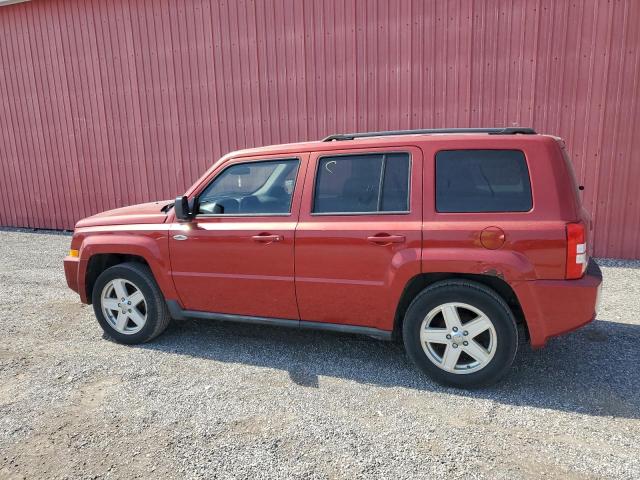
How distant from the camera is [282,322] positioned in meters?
3.82

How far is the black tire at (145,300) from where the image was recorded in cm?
418

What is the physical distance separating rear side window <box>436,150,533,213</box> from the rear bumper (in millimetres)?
524

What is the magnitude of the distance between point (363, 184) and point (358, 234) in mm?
391

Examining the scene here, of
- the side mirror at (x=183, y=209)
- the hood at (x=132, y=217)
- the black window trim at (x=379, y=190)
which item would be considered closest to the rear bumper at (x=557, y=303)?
the black window trim at (x=379, y=190)

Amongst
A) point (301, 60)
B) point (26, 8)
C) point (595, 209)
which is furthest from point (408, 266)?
point (26, 8)

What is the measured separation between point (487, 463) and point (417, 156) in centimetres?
198

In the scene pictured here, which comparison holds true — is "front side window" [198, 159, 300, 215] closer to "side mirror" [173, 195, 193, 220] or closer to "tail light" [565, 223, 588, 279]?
"side mirror" [173, 195, 193, 220]

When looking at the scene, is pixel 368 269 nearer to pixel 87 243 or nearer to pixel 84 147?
pixel 87 243

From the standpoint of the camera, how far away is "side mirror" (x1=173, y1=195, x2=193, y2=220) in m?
3.82

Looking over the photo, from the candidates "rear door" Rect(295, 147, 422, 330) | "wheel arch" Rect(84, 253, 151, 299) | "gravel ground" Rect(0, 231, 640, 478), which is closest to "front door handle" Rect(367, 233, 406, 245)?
"rear door" Rect(295, 147, 422, 330)

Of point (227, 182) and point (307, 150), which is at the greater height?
point (307, 150)

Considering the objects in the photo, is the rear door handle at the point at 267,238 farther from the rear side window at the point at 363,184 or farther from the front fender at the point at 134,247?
the front fender at the point at 134,247

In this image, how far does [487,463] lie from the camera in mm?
2582

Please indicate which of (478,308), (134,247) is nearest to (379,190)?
(478,308)
